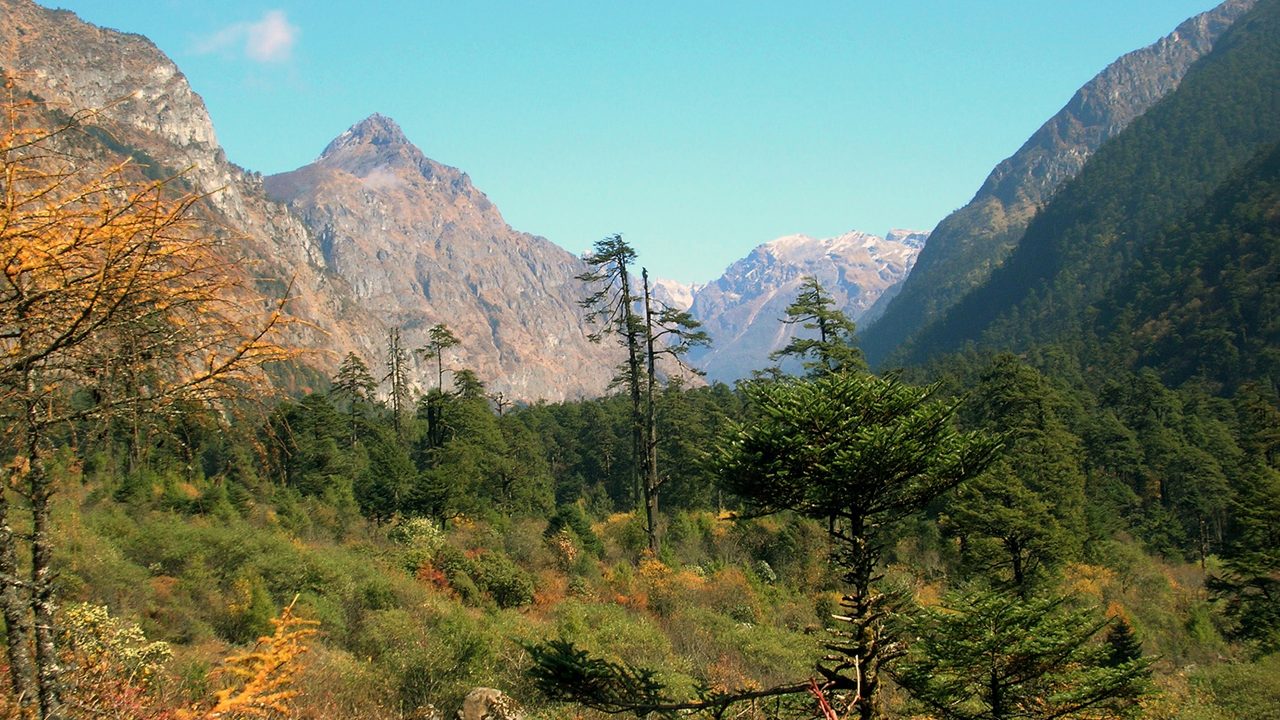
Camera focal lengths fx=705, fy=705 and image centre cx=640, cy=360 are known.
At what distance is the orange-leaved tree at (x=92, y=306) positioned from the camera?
3531 mm

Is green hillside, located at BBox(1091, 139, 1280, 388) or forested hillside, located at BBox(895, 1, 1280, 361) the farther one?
forested hillside, located at BBox(895, 1, 1280, 361)

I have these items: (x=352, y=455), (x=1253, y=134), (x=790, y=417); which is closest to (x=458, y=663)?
(x=790, y=417)

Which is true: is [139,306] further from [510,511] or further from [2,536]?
[510,511]

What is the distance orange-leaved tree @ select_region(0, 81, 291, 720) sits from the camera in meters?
3.53

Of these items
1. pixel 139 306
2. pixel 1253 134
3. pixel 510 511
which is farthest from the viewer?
pixel 1253 134

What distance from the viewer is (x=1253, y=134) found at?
14012 centimetres

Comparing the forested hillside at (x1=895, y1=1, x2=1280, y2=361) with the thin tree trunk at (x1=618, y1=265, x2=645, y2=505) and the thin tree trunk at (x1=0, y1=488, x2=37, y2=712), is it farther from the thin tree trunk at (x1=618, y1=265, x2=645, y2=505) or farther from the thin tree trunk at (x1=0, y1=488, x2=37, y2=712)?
the thin tree trunk at (x1=0, y1=488, x2=37, y2=712)

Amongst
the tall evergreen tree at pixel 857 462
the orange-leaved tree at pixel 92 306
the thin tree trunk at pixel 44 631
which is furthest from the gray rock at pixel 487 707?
the thin tree trunk at pixel 44 631

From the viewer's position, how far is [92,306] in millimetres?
3336

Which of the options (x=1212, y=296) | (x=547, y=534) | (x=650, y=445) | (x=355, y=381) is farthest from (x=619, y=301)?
(x=1212, y=296)

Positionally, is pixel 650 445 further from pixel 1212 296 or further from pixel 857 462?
pixel 1212 296

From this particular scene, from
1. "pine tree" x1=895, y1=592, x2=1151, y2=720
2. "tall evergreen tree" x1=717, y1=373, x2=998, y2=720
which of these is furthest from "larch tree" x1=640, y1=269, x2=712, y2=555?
"pine tree" x1=895, y1=592, x2=1151, y2=720

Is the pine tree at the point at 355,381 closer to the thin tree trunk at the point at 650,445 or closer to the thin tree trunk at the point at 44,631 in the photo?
the thin tree trunk at the point at 650,445

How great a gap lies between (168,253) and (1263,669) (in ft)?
72.0
